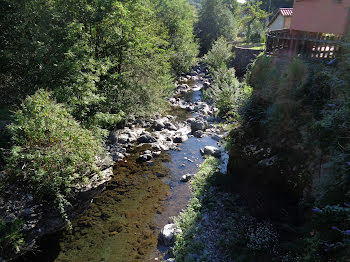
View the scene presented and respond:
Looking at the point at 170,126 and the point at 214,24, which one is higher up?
the point at 214,24

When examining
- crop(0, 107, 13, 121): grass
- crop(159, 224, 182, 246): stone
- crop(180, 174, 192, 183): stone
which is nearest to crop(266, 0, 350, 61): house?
crop(180, 174, 192, 183): stone

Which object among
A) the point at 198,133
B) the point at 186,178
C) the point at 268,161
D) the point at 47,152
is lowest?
the point at 186,178

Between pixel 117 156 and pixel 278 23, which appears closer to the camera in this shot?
pixel 117 156

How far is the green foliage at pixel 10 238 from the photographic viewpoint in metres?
6.73

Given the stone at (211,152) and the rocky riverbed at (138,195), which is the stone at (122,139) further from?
the stone at (211,152)

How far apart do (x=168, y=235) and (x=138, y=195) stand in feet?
10.2

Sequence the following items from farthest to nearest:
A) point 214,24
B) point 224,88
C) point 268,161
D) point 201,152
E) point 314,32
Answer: point 214,24, point 224,88, point 201,152, point 314,32, point 268,161

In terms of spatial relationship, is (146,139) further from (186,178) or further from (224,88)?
(224,88)

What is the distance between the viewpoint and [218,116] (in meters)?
20.2

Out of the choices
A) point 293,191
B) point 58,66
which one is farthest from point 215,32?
point 293,191

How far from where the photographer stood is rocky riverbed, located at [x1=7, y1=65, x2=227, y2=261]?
8.20 m

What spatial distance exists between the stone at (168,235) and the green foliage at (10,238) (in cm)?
422

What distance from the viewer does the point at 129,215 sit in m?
9.85

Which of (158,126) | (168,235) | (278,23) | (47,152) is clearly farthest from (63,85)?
(278,23)
